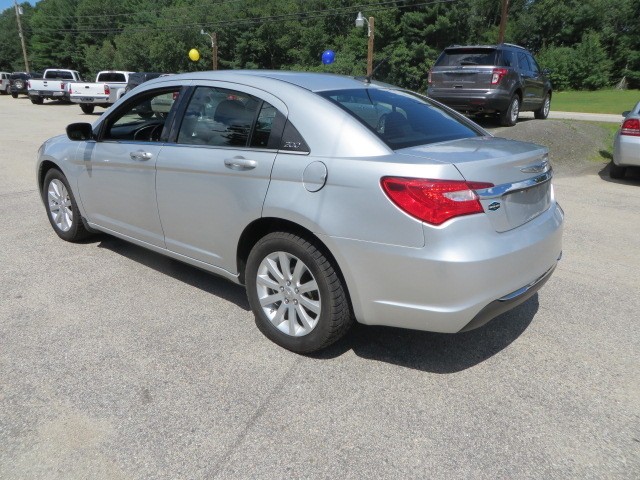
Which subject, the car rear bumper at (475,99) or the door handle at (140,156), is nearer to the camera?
the door handle at (140,156)

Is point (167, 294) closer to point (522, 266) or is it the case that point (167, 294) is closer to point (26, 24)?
point (522, 266)

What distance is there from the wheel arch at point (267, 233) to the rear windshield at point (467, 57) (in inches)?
393

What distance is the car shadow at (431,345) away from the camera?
318cm

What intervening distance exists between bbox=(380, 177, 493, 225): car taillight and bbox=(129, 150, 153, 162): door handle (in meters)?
2.09

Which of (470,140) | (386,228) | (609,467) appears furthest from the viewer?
(470,140)

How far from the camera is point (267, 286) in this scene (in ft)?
10.8

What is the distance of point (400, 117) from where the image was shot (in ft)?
11.1

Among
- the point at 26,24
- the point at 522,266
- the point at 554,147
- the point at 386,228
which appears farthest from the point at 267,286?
the point at 26,24

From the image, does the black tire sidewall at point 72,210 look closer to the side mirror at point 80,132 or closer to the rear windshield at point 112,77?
the side mirror at point 80,132

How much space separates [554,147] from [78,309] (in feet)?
31.3

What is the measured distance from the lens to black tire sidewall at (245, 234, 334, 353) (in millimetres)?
2980

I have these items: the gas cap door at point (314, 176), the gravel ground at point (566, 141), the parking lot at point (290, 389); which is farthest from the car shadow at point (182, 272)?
the gravel ground at point (566, 141)

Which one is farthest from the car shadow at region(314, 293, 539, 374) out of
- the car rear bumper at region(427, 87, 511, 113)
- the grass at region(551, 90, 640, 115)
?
the grass at region(551, 90, 640, 115)

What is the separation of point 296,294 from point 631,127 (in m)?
7.53
